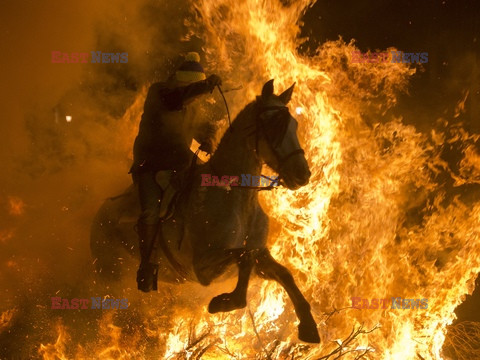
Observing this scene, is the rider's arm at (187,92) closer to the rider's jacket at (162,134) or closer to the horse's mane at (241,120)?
the rider's jacket at (162,134)

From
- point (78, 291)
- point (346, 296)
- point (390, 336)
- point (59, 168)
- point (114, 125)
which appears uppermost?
point (114, 125)

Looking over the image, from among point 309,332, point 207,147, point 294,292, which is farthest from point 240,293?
point 207,147

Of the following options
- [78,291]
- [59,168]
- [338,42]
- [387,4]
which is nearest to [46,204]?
[59,168]

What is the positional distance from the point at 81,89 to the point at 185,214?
5782mm

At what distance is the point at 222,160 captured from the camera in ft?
16.4

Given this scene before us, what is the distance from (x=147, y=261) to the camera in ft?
18.0

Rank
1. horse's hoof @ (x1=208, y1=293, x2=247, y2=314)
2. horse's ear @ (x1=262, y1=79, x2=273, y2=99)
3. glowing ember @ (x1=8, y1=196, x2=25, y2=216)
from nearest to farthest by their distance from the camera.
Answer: horse's hoof @ (x1=208, y1=293, x2=247, y2=314)
horse's ear @ (x1=262, y1=79, x2=273, y2=99)
glowing ember @ (x1=8, y1=196, x2=25, y2=216)

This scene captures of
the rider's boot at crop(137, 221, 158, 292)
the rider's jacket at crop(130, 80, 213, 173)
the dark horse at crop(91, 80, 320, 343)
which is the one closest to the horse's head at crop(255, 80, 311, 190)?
the dark horse at crop(91, 80, 320, 343)

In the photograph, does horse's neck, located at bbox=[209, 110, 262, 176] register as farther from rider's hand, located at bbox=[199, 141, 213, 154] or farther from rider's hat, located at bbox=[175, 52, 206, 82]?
rider's hat, located at bbox=[175, 52, 206, 82]

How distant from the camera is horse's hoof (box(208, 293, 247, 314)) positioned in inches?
169

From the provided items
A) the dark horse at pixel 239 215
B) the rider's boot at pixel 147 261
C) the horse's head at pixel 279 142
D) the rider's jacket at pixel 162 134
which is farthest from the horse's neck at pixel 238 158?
the rider's boot at pixel 147 261

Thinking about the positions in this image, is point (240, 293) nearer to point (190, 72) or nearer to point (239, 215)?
point (239, 215)

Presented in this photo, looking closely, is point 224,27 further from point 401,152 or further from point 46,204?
point 46,204

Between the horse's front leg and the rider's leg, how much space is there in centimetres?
131
